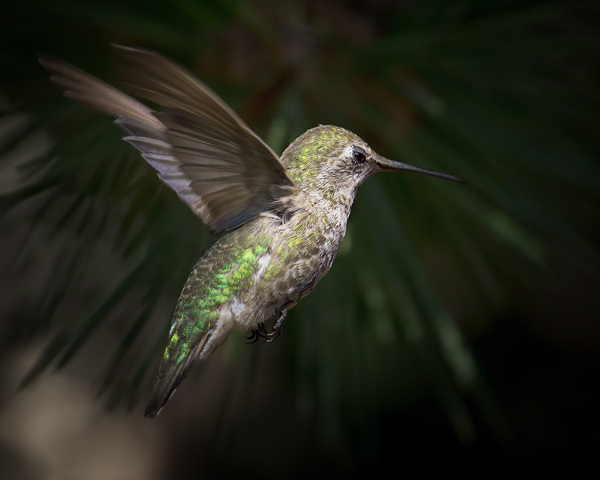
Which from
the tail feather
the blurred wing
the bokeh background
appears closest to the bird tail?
the tail feather

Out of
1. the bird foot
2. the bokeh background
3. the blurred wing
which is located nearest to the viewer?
the blurred wing

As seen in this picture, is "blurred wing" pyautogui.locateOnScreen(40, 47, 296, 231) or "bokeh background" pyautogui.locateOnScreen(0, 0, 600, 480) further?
"bokeh background" pyautogui.locateOnScreen(0, 0, 600, 480)

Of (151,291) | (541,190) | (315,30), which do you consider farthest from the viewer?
(541,190)

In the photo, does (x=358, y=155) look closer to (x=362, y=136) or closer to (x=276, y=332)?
(x=276, y=332)

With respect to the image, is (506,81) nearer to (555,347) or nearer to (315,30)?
(315,30)

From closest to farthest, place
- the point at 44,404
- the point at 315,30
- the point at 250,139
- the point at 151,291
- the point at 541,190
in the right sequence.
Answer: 1. the point at 250,139
2. the point at 151,291
3. the point at 315,30
4. the point at 541,190
5. the point at 44,404

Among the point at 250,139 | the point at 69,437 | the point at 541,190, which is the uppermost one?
the point at 250,139

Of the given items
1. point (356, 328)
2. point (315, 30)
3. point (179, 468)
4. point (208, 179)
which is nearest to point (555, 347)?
point (356, 328)

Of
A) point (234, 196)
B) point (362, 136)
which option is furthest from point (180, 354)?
point (362, 136)

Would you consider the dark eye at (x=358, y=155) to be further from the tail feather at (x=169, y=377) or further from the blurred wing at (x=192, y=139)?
the tail feather at (x=169, y=377)

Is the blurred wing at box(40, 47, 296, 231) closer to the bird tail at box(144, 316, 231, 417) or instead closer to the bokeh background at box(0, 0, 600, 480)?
the bird tail at box(144, 316, 231, 417)
